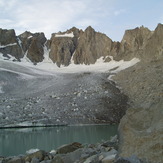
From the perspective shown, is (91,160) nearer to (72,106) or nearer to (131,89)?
(72,106)

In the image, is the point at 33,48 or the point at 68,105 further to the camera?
the point at 33,48

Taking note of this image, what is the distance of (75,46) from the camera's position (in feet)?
403

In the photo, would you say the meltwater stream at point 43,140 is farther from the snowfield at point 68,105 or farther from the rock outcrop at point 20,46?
the rock outcrop at point 20,46

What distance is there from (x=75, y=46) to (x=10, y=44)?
26.9 metres

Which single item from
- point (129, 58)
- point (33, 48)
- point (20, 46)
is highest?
point (20, 46)

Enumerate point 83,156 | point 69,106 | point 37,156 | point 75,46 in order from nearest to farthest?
point 83,156
point 37,156
point 69,106
point 75,46

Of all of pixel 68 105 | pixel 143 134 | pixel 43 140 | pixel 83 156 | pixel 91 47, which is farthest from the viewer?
pixel 91 47

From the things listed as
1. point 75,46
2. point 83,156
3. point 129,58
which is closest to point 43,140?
point 83,156

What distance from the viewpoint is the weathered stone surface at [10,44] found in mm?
115262

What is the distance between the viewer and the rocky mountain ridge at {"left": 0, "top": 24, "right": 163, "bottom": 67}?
4304 inches

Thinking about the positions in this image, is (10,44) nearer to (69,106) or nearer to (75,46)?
(75,46)

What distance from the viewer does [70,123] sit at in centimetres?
3812

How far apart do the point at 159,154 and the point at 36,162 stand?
4.74 meters

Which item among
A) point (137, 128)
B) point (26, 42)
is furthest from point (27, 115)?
point (26, 42)
